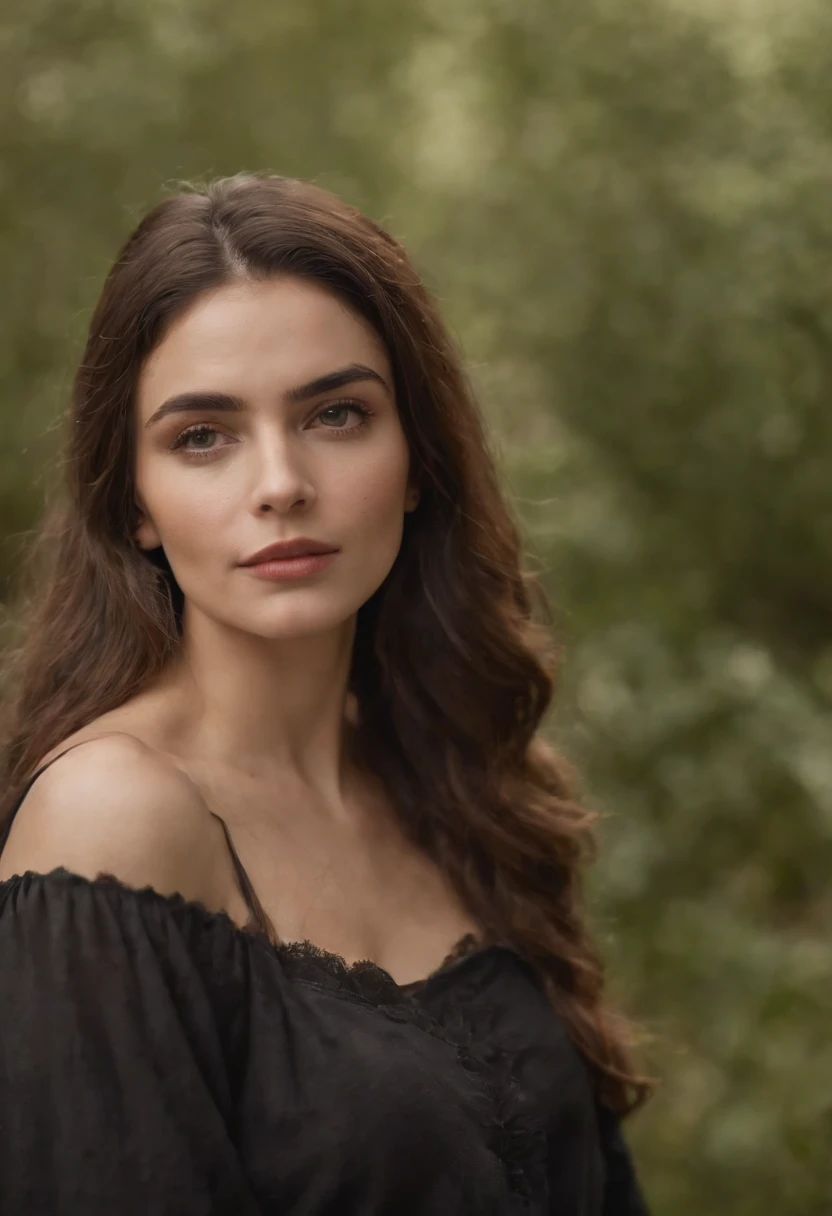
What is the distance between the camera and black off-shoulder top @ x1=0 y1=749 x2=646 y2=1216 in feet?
5.62

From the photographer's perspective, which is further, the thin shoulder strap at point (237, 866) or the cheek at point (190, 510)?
the cheek at point (190, 510)

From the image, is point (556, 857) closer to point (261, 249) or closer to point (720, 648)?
point (261, 249)

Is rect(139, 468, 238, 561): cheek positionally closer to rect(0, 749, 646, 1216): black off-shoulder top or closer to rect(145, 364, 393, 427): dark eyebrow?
rect(145, 364, 393, 427): dark eyebrow

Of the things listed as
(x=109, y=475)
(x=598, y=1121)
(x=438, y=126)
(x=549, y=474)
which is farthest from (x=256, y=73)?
(x=598, y=1121)

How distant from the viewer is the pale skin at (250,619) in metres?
1.90

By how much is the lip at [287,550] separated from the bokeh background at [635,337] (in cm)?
166

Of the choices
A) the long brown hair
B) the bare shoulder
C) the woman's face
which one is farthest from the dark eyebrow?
the bare shoulder

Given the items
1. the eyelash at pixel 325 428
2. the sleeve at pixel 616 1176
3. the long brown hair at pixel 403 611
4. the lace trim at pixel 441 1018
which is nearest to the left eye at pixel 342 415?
the eyelash at pixel 325 428

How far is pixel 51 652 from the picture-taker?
91.6 inches

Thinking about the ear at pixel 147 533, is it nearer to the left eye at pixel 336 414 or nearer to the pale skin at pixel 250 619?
the pale skin at pixel 250 619

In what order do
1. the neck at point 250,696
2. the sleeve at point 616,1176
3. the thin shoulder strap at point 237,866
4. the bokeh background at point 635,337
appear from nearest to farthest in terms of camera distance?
Result: the thin shoulder strap at point 237,866
the neck at point 250,696
the sleeve at point 616,1176
the bokeh background at point 635,337

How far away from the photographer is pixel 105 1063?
1728 mm

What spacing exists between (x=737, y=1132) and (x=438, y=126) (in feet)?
8.41

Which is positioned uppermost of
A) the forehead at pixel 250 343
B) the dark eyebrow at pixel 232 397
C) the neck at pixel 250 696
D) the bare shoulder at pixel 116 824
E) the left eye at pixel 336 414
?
the forehead at pixel 250 343
